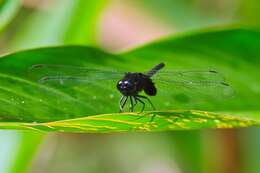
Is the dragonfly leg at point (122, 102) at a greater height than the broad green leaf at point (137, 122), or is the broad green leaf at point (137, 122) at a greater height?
the dragonfly leg at point (122, 102)

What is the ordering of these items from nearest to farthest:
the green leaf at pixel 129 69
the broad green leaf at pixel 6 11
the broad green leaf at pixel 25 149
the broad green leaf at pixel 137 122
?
the broad green leaf at pixel 137 122
the green leaf at pixel 129 69
the broad green leaf at pixel 6 11
the broad green leaf at pixel 25 149

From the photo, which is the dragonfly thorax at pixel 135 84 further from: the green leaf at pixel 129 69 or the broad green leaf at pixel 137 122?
the broad green leaf at pixel 137 122

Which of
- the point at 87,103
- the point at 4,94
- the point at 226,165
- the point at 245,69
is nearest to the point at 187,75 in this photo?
the point at 245,69

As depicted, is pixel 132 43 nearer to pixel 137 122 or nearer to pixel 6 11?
pixel 6 11

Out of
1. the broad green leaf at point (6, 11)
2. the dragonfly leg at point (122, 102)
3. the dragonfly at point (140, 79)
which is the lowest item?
the dragonfly leg at point (122, 102)

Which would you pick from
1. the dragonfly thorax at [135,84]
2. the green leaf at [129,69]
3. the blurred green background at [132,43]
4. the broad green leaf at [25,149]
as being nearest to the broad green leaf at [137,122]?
the green leaf at [129,69]

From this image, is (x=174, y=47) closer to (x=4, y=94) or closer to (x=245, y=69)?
(x=245, y=69)
